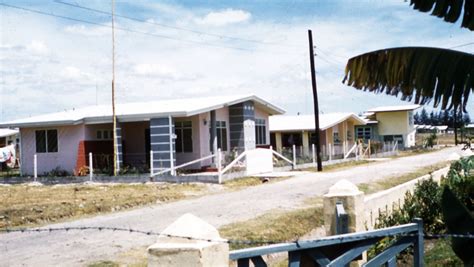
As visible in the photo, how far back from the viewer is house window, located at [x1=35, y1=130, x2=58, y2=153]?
29406 mm

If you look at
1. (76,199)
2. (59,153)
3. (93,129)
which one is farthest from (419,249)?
(59,153)

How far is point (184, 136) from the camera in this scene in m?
28.4

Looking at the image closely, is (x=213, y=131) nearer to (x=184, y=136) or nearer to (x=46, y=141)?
(x=184, y=136)

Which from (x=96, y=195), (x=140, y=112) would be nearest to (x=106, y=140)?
(x=140, y=112)

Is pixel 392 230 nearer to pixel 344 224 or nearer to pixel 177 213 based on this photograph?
pixel 344 224

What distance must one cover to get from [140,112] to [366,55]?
21224 mm

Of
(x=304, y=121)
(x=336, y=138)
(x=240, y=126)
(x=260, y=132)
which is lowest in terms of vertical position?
(x=336, y=138)

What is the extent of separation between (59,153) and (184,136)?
6.53 m

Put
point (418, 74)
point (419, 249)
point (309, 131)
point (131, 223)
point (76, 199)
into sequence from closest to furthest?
point (419, 249) < point (418, 74) < point (131, 223) < point (76, 199) < point (309, 131)

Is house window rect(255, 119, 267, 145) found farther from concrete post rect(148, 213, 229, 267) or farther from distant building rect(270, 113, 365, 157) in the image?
concrete post rect(148, 213, 229, 267)

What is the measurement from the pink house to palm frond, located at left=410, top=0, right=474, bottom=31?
19.9m

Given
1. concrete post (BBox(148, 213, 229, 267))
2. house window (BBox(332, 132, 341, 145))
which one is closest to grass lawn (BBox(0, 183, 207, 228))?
concrete post (BBox(148, 213, 229, 267))

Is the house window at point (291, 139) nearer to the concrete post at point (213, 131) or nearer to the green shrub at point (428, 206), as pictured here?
the concrete post at point (213, 131)

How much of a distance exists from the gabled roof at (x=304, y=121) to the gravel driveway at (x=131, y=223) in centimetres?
2158
